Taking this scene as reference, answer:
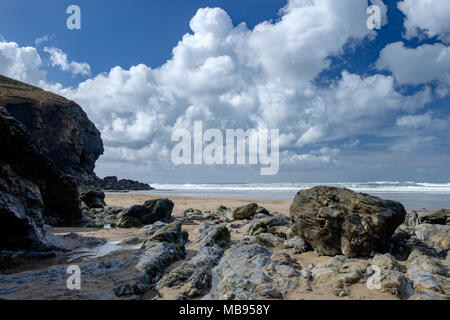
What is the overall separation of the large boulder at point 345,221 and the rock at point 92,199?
13854 mm

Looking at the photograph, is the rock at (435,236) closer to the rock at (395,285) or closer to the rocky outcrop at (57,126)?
the rock at (395,285)

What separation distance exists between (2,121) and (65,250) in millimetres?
3288

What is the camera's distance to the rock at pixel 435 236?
237 inches

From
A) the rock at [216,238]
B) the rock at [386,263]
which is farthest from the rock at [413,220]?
the rock at [216,238]

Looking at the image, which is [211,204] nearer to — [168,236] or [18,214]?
[168,236]

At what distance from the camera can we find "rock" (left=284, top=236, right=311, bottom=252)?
589 centimetres

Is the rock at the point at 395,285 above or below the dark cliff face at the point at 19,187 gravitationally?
below

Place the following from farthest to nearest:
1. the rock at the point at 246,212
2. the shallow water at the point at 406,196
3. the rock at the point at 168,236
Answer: the shallow water at the point at 406,196 < the rock at the point at 246,212 < the rock at the point at 168,236

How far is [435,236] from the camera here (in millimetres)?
6477

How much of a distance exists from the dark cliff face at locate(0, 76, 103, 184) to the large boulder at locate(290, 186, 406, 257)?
1912 inches

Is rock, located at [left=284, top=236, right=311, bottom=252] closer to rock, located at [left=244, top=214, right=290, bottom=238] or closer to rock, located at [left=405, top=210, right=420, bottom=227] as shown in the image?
rock, located at [left=244, top=214, right=290, bottom=238]

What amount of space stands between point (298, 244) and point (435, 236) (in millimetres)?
3742

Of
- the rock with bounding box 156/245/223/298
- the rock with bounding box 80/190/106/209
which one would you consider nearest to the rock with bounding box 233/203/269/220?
the rock with bounding box 156/245/223/298
